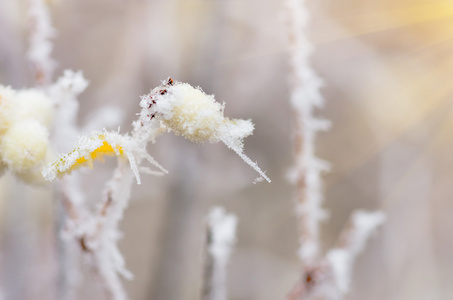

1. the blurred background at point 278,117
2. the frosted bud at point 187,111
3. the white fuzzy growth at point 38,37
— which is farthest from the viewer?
the blurred background at point 278,117

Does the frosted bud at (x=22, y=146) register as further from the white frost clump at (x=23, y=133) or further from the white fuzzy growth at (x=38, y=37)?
the white fuzzy growth at (x=38, y=37)

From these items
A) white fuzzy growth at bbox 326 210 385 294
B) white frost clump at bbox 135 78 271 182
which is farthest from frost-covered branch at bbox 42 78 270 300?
white fuzzy growth at bbox 326 210 385 294

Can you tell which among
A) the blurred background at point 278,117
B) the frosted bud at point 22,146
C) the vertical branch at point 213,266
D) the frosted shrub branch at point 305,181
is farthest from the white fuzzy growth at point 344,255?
the blurred background at point 278,117

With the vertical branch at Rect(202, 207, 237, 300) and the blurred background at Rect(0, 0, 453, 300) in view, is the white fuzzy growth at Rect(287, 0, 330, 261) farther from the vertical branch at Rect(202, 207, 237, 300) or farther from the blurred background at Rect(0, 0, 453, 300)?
the blurred background at Rect(0, 0, 453, 300)

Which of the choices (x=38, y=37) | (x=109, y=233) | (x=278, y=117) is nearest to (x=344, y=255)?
(x=109, y=233)

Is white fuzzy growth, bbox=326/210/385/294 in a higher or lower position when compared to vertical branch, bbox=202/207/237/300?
higher

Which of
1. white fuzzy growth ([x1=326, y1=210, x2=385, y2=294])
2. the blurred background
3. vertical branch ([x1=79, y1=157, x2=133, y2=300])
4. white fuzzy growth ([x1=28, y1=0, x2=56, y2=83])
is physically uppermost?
the blurred background

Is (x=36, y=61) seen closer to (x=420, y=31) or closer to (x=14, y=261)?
(x=14, y=261)

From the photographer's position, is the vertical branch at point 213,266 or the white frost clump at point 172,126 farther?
the vertical branch at point 213,266
